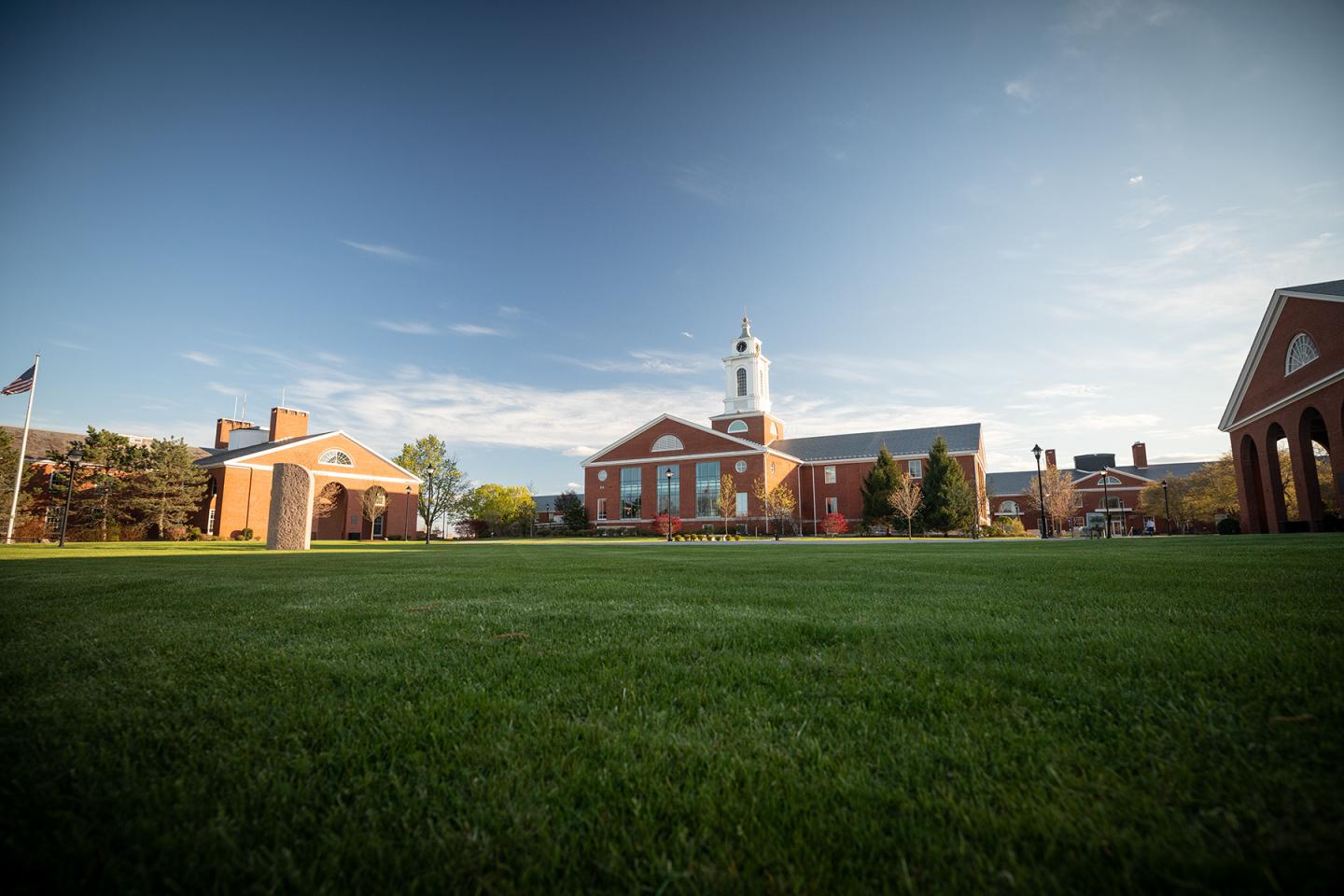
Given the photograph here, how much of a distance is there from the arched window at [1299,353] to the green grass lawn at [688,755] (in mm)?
26395

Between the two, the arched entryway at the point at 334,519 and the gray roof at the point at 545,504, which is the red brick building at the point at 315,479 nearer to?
the arched entryway at the point at 334,519

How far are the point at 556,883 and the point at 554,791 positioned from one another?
383 millimetres

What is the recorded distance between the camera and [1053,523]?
47375 millimetres

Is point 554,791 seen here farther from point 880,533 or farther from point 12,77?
point 880,533

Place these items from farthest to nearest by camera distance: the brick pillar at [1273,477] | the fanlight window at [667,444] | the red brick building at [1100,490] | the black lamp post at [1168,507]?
the red brick building at [1100,490] → the fanlight window at [667,444] → the black lamp post at [1168,507] → the brick pillar at [1273,477]

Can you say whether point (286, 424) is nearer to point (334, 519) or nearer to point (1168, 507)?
point (334, 519)

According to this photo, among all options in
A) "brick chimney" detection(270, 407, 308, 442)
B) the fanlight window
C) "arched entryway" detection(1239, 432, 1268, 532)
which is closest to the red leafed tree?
the fanlight window

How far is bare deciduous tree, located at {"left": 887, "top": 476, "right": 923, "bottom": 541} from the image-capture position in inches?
1548

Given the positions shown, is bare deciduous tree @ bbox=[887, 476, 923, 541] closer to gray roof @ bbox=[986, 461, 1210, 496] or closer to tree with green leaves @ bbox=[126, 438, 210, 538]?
gray roof @ bbox=[986, 461, 1210, 496]

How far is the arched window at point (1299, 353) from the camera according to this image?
21391 mm

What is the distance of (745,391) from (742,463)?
29.5 feet

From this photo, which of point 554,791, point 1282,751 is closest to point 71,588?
point 554,791

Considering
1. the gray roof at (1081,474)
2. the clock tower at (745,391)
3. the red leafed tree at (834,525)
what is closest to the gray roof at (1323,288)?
the red leafed tree at (834,525)

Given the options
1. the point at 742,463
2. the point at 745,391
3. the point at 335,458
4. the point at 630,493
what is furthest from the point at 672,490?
the point at 335,458
